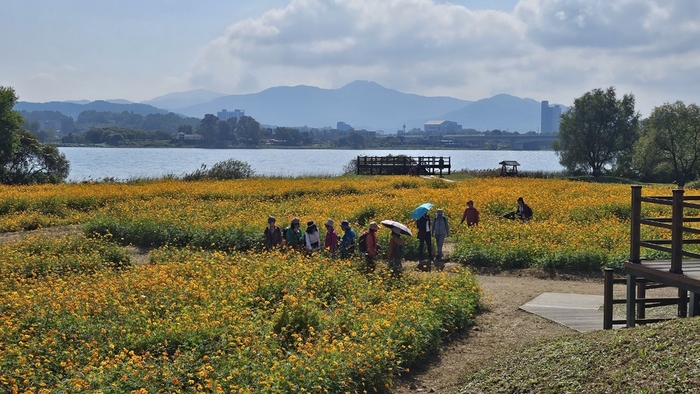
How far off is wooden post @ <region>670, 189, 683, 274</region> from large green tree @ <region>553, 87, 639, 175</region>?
7168 centimetres

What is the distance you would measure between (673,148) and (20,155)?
185 ft

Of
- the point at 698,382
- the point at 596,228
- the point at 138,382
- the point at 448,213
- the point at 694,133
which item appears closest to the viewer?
the point at 698,382

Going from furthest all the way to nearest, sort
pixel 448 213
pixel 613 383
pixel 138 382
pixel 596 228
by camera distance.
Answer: pixel 448 213
pixel 596 228
pixel 138 382
pixel 613 383

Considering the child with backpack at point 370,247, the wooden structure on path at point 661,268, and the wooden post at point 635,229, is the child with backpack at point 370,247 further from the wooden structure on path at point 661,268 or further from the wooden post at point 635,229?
the wooden post at point 635,229

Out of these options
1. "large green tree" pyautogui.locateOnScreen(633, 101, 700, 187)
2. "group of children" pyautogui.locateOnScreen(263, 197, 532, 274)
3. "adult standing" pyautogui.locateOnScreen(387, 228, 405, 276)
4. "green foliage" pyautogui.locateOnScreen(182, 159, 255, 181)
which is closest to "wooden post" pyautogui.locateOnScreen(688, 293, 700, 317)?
"group of children" pyautogui.locateOnScreen(263, 197, 532, 274)

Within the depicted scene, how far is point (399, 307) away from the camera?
38.2ft

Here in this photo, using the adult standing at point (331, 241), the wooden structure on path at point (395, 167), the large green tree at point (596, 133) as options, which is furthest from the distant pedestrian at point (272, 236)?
the large green tree at point (596, 133)

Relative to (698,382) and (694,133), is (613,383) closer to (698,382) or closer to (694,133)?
(698,382)

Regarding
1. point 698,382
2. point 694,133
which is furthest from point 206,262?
point 694,133

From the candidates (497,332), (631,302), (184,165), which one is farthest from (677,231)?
(184,165)

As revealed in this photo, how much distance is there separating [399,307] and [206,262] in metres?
5.70

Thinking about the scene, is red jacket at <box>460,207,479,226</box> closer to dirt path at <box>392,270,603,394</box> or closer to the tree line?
dirt path at <box>392,270,603,394</box>

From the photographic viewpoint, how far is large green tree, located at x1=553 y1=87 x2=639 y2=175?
261 ft

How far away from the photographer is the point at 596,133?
3127 inches
